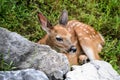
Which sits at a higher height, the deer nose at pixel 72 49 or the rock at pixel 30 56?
the rock at pixel 30 56

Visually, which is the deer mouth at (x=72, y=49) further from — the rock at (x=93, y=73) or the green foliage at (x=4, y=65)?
the green foliage at (x=4, y=65)

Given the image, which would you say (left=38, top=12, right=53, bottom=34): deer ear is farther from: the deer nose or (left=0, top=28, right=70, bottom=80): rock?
(left=0, top=28, right=70, bottom=80): rock

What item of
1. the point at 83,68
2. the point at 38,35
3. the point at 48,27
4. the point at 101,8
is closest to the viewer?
the point at 83,68

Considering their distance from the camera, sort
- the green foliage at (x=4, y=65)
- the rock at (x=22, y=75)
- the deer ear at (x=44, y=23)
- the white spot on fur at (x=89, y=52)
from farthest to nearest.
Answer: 1. the white spot on fur at (x=89, y=52)
2. the deer ear at (x=44, y=23)
3. the green foliage at (x=4, y=65)
4. the rock at (x=22, y=75)

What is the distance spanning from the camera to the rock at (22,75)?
5906 mm

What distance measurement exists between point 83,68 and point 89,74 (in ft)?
0.64

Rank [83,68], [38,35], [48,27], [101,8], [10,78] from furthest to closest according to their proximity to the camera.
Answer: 1. [101,8]
2. [38,35]
3. [48,27]
4. [83,68]
5. [10,78]

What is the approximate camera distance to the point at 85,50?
8859 mm

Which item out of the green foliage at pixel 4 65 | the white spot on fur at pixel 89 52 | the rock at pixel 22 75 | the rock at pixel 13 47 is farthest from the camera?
the white spot on fur at pixel 89 52

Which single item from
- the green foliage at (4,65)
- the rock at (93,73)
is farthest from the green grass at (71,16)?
the green foliage at (4,65)

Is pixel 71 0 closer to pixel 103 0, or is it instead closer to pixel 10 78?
pixel 103 0

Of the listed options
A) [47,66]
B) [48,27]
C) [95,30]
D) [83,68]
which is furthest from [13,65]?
[95,30]

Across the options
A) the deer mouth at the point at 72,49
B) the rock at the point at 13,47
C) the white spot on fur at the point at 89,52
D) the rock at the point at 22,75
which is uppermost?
the rock at the point at 13,47

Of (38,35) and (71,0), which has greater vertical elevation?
(71,0)
